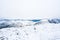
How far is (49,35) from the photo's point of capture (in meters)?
1.01

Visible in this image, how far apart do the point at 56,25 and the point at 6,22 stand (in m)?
0.71

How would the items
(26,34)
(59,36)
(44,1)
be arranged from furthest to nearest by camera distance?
(44,1) < (59,36) < (26,34)

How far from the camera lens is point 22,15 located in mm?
1232

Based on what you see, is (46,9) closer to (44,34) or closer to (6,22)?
(44,34)

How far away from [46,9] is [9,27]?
747mm

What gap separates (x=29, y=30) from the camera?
94 centimetres

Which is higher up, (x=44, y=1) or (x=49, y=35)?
(x=44, y=1)

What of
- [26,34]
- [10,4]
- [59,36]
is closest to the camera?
[26,34]

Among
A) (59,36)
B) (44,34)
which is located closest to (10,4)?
(44,34)

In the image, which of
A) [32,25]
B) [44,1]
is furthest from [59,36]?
[44,1]

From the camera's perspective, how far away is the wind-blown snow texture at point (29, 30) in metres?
0.85

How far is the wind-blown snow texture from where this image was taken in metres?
0.85

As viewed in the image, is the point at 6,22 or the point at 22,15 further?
the point at 22,15

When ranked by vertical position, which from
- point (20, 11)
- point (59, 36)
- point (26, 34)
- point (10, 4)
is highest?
point (10, 4)
